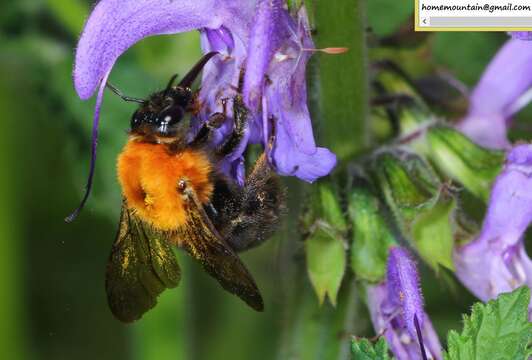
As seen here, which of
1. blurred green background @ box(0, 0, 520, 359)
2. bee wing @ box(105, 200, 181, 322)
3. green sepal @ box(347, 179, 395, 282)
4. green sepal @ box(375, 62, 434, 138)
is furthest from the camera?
blurred green background @ box(0, 0, 520, 359)

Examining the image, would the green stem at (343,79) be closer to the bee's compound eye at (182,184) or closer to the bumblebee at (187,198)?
the bumblebee at (187,198)

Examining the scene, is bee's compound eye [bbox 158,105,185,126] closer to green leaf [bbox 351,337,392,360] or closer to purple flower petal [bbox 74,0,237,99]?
purple flower petal [bbox 74,0,237,99]

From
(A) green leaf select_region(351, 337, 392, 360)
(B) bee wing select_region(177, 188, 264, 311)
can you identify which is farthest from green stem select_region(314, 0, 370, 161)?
(A) green leaf select_region(351, 337, 392, 360)

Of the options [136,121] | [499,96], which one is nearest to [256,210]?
[136,121]

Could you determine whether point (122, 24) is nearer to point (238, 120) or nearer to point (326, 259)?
point (238, 120)

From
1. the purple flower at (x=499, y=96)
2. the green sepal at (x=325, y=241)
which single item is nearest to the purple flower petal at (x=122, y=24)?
the green sepal at (x=325, y=241)

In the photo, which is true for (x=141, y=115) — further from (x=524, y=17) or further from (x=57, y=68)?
(x=57, y=68)
